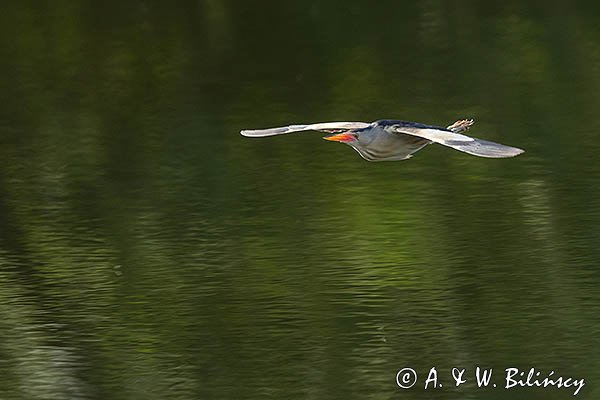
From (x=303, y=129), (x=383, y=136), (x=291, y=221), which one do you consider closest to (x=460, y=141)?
(x=303, y=129)

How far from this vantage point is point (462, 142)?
7.14 meters

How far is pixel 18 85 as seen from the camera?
17000 mm

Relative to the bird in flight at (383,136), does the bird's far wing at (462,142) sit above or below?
above

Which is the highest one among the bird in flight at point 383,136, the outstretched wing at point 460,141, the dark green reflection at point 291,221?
the outstretched wing at point 460,141

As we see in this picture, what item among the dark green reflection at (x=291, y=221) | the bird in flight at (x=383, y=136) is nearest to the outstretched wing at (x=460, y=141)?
the bird in flight at (x=383, y=136)

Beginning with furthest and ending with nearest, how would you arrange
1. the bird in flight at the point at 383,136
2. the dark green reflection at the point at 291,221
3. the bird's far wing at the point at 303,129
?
the dark green reflection at the point at 291,221
the bird in flight at the point at 383,136
the bird's far wing at the point at 303,129

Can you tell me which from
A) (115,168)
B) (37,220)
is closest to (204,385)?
(37,220)

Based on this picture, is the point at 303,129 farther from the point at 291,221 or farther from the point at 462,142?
the point at 291,221

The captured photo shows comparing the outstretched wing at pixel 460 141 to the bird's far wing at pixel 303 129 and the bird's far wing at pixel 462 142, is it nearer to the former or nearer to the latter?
the bird's far wing at pixel 462 142

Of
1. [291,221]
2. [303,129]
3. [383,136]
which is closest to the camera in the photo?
[303,129]

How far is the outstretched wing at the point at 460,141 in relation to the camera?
6750 millimetres

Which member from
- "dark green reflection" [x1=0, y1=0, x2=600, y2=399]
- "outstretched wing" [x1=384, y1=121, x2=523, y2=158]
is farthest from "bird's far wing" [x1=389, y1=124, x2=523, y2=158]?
"dark green reflection" [x1=0, y1=0, x2=600, y2=399]

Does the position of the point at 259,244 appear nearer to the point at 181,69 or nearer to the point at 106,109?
the point at 106,109

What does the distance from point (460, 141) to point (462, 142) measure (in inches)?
1.7
